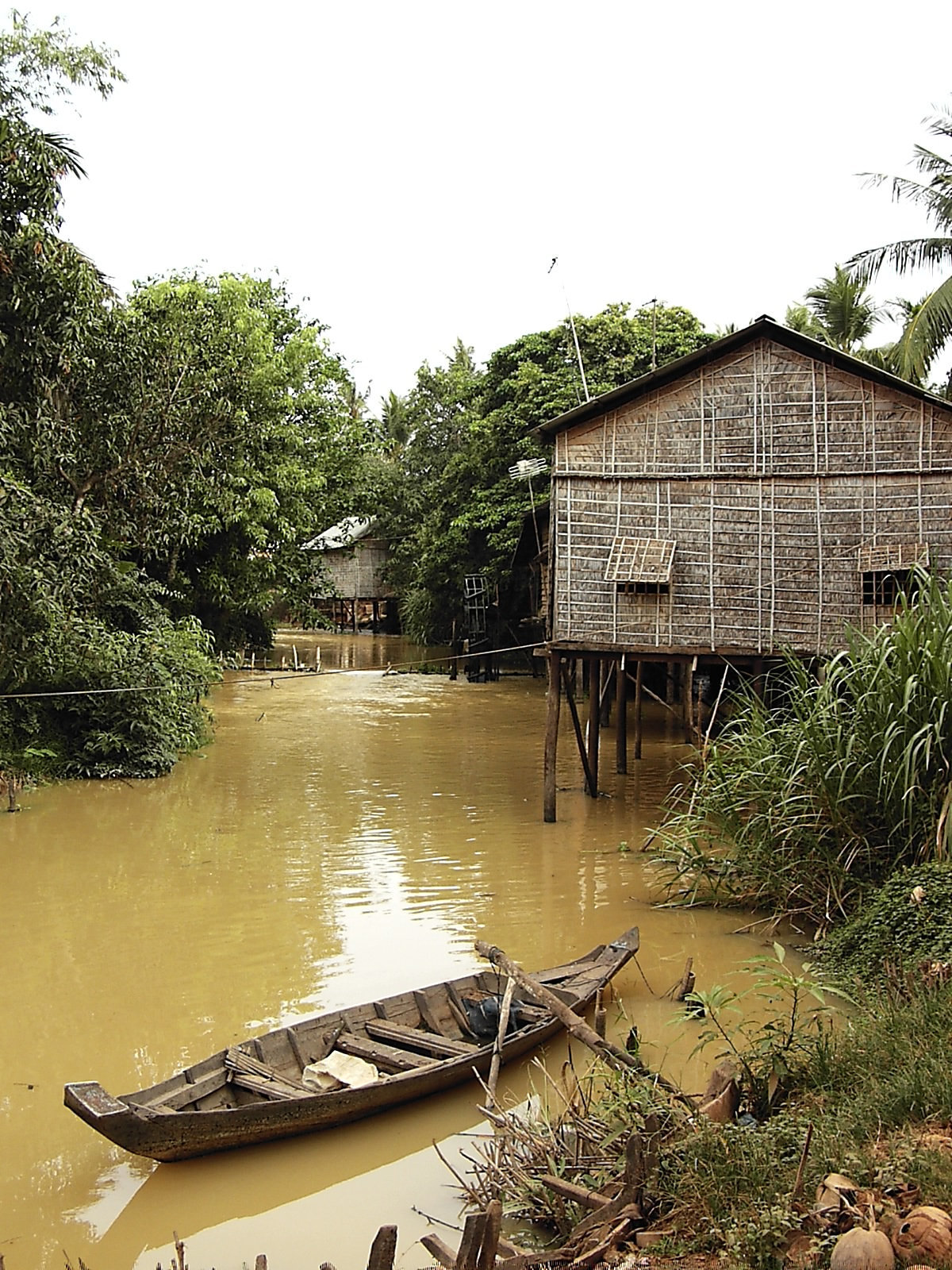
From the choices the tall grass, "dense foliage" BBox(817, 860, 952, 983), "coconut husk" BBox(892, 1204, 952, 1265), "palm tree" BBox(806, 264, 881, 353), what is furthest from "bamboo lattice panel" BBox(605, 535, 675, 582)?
"palm tree" BBox(806, 264, 881, 353)

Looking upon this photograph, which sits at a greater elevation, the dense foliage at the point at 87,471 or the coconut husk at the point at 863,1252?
the dense foliage at the point at 87,471

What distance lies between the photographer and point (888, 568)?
12.1m

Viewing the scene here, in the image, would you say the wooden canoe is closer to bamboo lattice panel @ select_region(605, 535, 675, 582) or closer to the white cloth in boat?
the white cloth in boat

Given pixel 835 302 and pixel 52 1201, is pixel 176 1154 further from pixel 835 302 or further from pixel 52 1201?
pixel 835 302

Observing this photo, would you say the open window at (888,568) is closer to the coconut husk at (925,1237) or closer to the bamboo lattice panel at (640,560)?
the bamboo lattice panel at (640,560)

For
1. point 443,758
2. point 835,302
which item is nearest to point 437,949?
point 443,758

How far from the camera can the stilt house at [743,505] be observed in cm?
1225

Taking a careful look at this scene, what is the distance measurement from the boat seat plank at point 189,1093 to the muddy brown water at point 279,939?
1.04 feet

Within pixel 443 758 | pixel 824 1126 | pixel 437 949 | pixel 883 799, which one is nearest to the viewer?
pixel 824 1126

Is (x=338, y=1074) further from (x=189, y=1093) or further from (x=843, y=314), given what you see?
(x=843, y=314)

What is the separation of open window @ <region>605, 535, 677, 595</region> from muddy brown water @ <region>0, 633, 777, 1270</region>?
105 inches

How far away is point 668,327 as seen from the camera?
25.1m

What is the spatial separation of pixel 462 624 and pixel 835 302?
512 inches

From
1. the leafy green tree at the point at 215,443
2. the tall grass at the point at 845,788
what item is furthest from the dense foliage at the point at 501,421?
the tall grass at the point at 845,788
